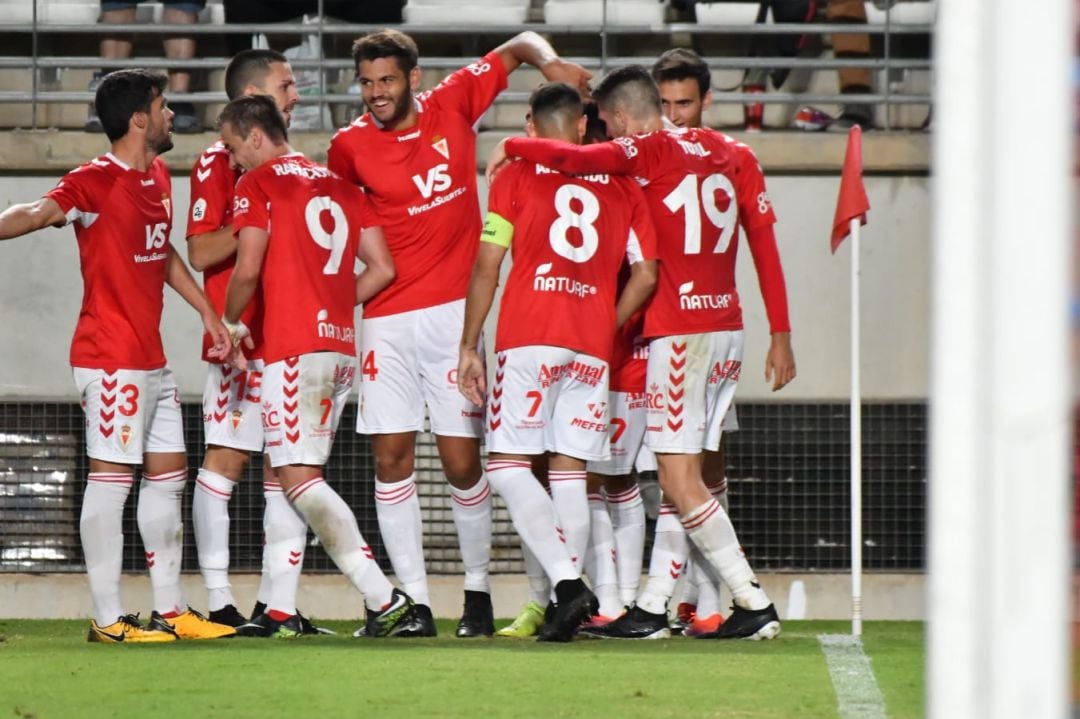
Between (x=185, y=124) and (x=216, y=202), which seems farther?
(x=185, y=124)

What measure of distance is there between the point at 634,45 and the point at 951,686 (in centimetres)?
886

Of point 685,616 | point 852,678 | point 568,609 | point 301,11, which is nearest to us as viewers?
point 852,678

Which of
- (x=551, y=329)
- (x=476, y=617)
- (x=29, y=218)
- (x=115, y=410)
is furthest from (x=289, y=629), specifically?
(x=29, y=218)

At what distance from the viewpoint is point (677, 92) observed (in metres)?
7.02

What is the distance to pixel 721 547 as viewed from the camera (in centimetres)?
628

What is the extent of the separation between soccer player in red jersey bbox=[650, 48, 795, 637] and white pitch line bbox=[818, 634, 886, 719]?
1.71ft

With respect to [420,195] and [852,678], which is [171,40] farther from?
[852,678]

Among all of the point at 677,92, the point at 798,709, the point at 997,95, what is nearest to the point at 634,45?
the point at 677,92

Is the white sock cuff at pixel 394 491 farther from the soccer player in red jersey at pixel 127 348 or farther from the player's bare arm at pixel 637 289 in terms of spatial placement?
the player's bare arm at pixel 637 289

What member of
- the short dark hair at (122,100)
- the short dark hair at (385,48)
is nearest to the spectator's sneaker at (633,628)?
the short dark hair at (385,48)

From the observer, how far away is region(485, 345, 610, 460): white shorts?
6180mm

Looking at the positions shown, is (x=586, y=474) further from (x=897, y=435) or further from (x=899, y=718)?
(x=897, y=435)

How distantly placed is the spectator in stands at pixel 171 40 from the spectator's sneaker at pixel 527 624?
14.3 ft

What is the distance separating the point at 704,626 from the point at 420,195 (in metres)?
2.06
